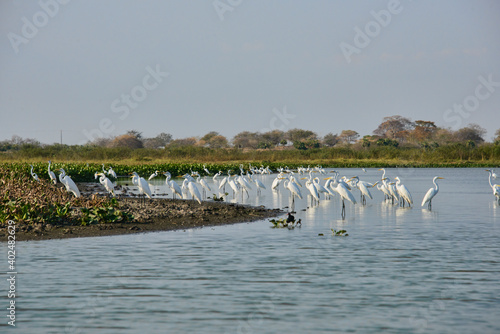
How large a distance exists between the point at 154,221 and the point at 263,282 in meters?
7.14

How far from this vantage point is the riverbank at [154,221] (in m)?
13.0

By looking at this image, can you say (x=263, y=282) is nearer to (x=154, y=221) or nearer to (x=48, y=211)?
(x=154, y=221)

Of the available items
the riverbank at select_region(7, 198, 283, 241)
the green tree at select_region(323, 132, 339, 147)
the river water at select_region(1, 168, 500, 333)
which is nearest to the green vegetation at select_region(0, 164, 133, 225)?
the riverbank at select_region(7, 198, 283, 241)

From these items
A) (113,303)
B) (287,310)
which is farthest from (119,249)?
(287,310)

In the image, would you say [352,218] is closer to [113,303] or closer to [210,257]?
[210,257]

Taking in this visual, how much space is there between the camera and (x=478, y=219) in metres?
16.8

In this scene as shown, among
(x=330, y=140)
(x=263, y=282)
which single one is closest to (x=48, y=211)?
(x=263, y=282)

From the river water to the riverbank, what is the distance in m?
0.64

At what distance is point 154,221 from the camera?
50.1 feet

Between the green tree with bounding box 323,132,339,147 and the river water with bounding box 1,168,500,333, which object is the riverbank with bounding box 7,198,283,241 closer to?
the river water with bounding box 1,168,500,333

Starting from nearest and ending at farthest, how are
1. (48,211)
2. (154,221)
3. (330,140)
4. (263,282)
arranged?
(263,282) < (48,211) < (154,221) < (330,140)

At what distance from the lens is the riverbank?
512 inches

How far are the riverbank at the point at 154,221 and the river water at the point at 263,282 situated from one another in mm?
639

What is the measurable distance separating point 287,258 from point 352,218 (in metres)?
6.97
